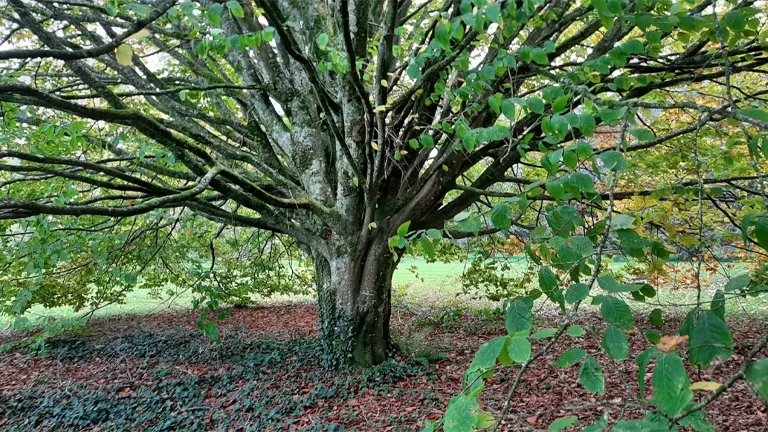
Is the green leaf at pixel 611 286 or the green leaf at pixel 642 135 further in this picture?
the green leaf at pixel 642 135

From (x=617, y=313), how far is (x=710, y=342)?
22 centimetres

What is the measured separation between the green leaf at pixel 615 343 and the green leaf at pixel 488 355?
238 millimetres

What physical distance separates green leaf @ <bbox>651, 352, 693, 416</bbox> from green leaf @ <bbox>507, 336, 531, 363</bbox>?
26 cm

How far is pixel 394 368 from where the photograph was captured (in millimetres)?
4883

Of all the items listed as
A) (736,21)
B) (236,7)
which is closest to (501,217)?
(736,21)

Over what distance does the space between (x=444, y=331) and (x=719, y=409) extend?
413 centimetres

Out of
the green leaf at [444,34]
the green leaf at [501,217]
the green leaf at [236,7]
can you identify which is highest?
the green leaf at [236,7]

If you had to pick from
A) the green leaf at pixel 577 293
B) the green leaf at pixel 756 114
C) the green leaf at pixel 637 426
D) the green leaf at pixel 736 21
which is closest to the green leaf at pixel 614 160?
the green leaf at pixel 756 114

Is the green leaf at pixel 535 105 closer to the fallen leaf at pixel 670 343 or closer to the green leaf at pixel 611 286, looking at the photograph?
the green leaf at pixel 611 286

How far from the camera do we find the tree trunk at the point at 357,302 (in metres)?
4.93

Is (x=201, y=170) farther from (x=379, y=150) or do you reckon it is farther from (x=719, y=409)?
(x=719, y=409)

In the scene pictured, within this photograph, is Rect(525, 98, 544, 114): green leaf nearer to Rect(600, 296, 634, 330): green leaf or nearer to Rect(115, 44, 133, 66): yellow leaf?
Rect(600, 296, 634, 330): green leaf

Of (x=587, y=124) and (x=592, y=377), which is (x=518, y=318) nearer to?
(x=592, y=377)

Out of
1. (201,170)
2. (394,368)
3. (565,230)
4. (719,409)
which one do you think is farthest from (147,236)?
(719,409)
